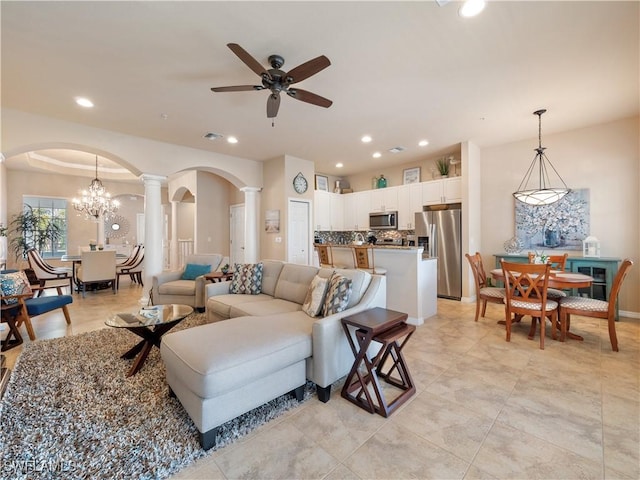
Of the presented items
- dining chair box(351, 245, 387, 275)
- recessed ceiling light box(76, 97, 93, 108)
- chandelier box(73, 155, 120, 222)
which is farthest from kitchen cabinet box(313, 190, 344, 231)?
chandelier box(73, 155, 120, 222)

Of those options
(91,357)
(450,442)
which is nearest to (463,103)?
(450,442)

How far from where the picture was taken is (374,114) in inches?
151

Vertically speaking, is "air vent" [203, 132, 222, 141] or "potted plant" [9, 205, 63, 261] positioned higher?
"air vent" [203, 132, 222, 141]

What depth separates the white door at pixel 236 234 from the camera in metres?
7.30

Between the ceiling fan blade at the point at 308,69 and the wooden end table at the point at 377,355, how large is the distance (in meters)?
1.96

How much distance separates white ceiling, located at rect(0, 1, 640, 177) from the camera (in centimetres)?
210

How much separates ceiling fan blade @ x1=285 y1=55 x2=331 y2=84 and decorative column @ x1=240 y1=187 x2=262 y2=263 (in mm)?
3904

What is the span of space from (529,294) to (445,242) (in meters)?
2.08

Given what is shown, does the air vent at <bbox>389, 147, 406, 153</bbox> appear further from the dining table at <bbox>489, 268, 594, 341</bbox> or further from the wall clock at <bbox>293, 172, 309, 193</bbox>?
the dining table at <bbox>489, 268, 594, 341</bbox>

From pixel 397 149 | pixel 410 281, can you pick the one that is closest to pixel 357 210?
pixel 397 149

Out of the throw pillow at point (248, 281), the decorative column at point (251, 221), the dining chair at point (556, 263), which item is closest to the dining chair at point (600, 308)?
the dining chair at point (556, 263)

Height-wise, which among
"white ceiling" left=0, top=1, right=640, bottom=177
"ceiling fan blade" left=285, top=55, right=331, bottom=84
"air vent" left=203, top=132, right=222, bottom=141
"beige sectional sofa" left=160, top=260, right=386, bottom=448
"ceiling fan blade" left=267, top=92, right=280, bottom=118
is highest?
"air vent" left=203, top=132, right=222, bottom=141

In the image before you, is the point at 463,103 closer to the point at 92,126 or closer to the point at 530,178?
the point at 530,178

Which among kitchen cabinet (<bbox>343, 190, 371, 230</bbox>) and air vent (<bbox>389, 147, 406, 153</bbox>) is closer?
air vent (<bbox>389, 147, 406, 153</bbox>)
